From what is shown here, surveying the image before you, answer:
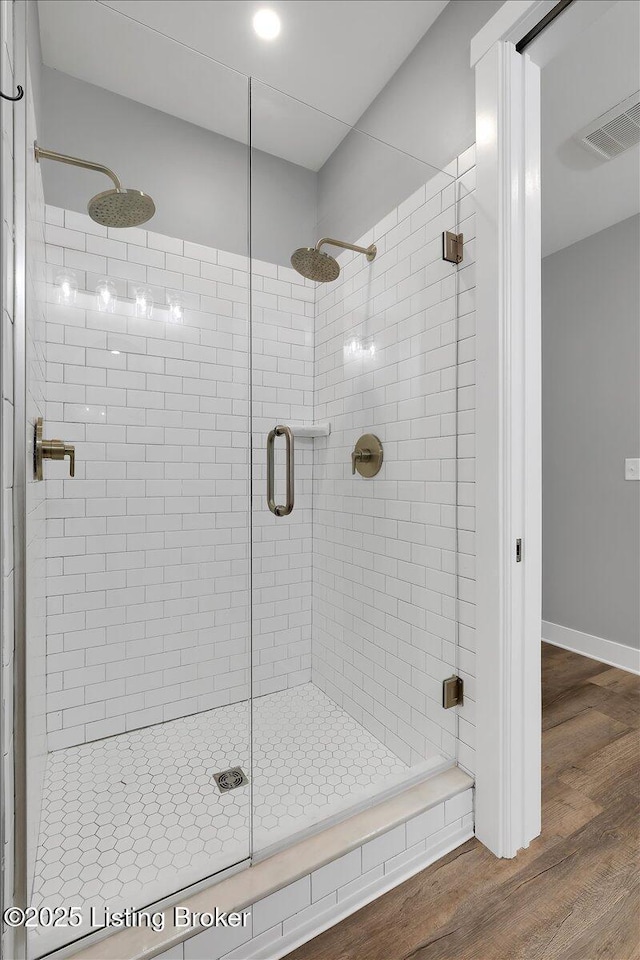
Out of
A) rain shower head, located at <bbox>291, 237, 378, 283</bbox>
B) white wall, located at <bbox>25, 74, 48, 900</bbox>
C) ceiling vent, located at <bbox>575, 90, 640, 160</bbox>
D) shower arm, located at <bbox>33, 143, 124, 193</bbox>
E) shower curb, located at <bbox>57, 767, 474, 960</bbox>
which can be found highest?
ceiling vent, located at <bbox>575, 90, 640, 160</bbox>

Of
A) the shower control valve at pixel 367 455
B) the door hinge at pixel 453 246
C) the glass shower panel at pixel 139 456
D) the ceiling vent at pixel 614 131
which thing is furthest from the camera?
the ceiling vent at pixel 614 131

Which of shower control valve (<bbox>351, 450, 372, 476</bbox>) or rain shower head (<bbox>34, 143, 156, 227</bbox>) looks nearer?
rain shower head (<bbox>34, 143, 156, 227</bbox>)

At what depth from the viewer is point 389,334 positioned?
1.53m

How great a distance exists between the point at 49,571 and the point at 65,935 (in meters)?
0.81

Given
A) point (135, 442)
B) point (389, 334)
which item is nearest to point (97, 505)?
point (135, 442)

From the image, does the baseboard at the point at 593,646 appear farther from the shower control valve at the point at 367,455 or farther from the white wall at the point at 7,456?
the white wall at the point at 7,456

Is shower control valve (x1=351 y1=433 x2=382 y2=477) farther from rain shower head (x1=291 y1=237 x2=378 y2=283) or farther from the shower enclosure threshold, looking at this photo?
the shower enclosure threshold

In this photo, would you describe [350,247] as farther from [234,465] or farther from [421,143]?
[234,465]

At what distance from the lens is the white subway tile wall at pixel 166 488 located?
1321mm

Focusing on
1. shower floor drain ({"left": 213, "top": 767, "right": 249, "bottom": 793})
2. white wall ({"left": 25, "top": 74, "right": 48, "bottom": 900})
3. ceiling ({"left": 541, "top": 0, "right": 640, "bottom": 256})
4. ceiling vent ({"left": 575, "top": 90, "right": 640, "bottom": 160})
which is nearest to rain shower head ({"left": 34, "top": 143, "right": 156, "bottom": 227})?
white wall ({"left": 25, "top": 74, "right": 48, "bottom": 900})

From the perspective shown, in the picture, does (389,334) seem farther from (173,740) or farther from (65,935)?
(65,935)

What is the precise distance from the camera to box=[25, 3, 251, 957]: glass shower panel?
117cm

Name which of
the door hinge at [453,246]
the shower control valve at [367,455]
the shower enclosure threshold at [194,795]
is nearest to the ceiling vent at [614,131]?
the door hinge at [453,246]

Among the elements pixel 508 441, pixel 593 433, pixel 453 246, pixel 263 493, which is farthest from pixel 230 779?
pixel 593 433
